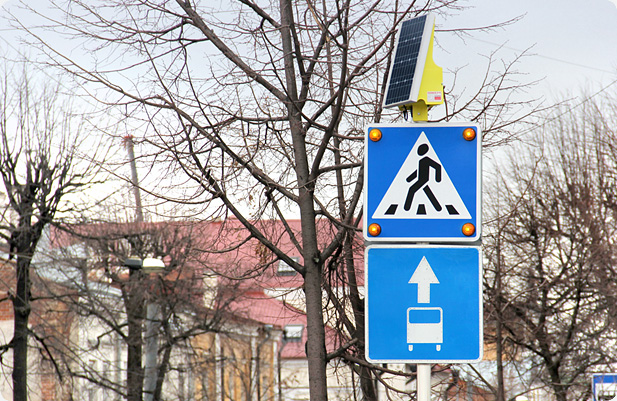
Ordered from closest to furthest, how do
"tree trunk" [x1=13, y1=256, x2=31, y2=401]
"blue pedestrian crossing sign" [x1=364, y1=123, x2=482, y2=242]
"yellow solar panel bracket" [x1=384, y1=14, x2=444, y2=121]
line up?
"blue pedestrian crossing sign" [x1=364, y1=123, x2=482, y2=242]
"yellow solar panel bracket" [x1=384, y1=14, x2=444, y2=121]
"tree trunk" [x1=13, y1=256, x2=31, y2=401]

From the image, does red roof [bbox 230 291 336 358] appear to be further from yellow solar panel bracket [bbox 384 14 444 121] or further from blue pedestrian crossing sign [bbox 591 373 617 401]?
yellow solar panel bracket [bbox 384 14 444 121]

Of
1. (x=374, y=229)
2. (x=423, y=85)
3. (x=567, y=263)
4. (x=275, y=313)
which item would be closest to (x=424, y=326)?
(x=374, y=229)

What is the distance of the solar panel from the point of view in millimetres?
3906

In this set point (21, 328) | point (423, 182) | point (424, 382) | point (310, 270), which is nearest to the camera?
point (424, 382)

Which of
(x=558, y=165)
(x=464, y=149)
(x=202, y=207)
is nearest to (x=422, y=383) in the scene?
(x=464, y=149)

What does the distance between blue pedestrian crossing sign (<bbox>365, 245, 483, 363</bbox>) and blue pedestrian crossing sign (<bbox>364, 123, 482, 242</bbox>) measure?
96 mm

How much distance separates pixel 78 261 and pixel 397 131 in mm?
18461

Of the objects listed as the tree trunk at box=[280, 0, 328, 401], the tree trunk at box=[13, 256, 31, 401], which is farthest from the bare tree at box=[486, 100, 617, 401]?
the tree trunk at box=[280, 0, 328, 401]

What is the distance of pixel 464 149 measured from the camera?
383cm

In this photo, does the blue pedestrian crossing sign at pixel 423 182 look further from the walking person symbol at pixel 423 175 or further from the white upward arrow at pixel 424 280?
the white upward arrow at pixel 424 280

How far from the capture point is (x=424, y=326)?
364 centimetres

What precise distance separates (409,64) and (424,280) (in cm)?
111

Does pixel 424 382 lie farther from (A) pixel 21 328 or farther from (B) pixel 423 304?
(A) pixel 21 328

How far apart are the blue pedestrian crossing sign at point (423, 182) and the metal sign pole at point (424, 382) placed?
576 mm
